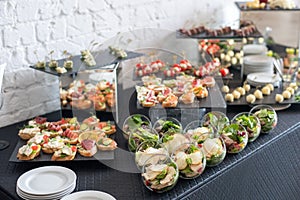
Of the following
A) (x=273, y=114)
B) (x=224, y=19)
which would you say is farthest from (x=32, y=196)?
(x=224, y=19)

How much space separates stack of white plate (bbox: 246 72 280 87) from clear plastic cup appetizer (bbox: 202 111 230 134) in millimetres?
485

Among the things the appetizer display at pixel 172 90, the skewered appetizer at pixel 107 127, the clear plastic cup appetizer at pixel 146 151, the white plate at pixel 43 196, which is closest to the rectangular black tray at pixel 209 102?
the appetizer display at pixel 172 90

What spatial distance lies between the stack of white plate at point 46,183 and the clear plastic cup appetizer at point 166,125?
33 cm

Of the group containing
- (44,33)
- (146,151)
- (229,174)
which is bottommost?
(229,174)

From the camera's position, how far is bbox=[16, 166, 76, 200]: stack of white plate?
4.15 ft

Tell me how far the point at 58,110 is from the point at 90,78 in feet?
0.69

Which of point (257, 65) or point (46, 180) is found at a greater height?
point (257, 65)

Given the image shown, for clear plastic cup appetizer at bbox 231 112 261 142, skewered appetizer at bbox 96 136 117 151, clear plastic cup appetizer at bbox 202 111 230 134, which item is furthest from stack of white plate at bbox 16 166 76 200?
clear plastic cup appetizer at bbox 231 112 261 142

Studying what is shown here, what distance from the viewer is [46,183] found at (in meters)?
1.33

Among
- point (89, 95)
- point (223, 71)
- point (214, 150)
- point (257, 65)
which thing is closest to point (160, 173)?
point (214, 150)

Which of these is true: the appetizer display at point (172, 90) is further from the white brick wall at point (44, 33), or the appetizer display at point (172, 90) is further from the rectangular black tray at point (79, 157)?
the white brick wall at point (44, 33)

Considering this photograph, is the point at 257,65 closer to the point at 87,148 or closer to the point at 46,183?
the point at 87,148

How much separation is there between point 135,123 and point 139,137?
0.10 meters

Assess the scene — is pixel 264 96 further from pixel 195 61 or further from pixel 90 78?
pixel 90 78
